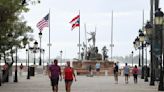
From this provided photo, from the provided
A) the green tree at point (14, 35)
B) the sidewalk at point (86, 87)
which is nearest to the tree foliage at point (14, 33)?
the green tree at point (14, 35)

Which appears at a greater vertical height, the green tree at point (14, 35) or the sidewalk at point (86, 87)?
the green tree at point (14, 35)

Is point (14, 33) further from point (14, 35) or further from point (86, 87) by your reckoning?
point (86, 87)

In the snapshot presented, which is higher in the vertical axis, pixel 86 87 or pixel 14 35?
pixel 14 35

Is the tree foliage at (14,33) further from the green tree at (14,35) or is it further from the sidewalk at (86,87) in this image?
the sidewalk at (86,87)

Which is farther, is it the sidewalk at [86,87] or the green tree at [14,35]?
the green tree at [14,35]

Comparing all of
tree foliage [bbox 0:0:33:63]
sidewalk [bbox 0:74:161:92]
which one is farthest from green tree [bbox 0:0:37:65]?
sidewalk [bbox 0:74:161:92]

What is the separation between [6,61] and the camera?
47750 millimetres

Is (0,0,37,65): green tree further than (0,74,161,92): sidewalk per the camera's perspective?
Yes

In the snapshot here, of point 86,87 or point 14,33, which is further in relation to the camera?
point 14,33

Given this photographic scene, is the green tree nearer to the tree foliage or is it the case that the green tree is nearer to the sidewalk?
the tree foliage

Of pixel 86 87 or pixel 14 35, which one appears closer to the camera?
pixel 86 87

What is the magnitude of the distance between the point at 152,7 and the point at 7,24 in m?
14.0

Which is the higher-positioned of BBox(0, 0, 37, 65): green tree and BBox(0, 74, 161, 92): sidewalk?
BBox(0, 0, 37, 65): green tree

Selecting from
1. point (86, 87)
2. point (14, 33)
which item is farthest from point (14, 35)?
point (86, 87)
